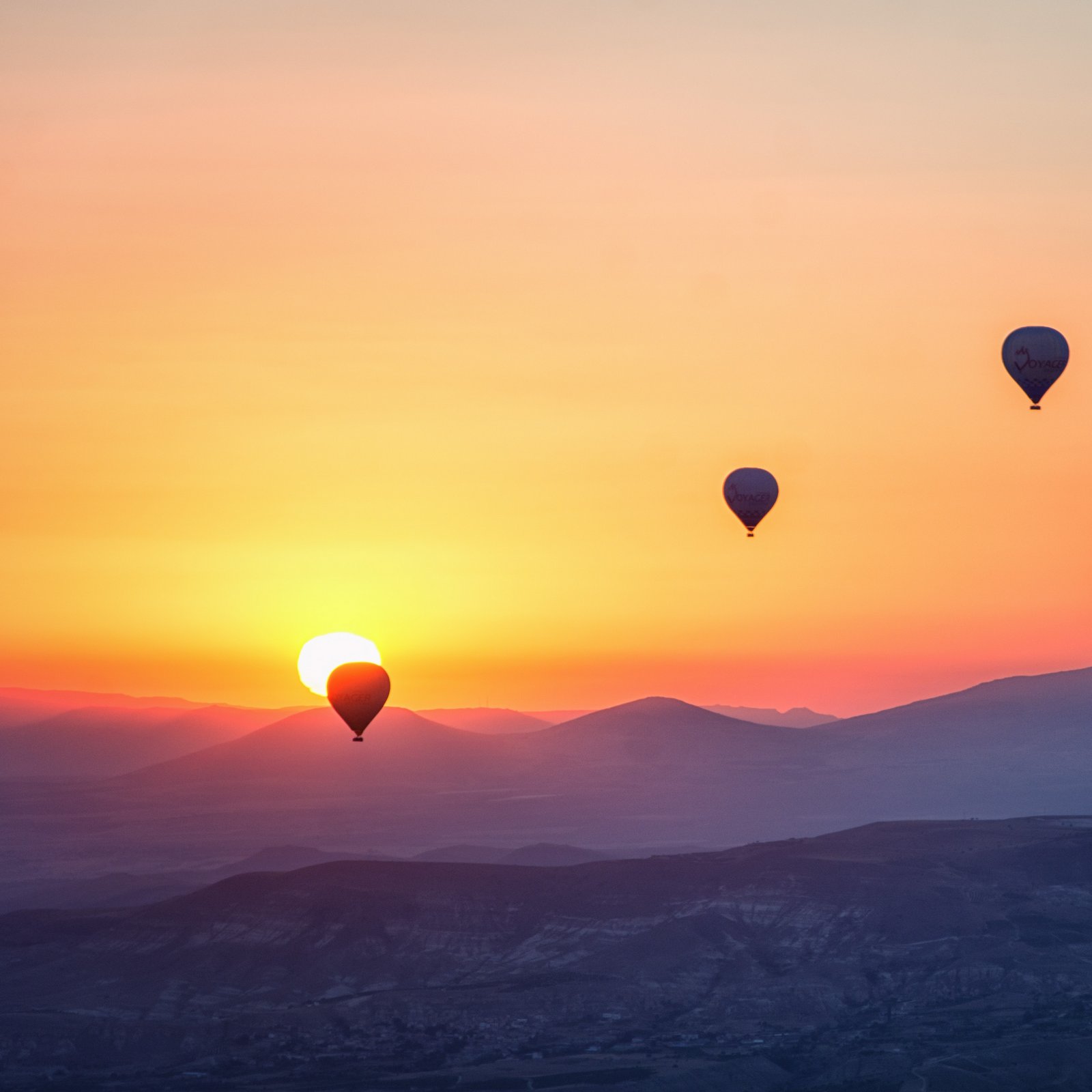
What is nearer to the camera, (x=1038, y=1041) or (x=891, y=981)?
(x=1038, y=1041)

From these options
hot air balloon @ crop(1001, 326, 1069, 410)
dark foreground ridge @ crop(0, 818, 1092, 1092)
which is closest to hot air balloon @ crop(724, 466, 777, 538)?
hot air balloon @ crop(1001, 326, 1069, 410)

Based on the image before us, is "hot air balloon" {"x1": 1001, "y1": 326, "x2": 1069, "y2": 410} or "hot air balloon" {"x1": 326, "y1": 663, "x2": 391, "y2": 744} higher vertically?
"hot air balloon" {"x1": 1001, "y1": 326, "x2": 1069, "y2": 410}

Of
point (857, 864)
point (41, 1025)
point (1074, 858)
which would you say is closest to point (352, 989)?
point (41, 1025)

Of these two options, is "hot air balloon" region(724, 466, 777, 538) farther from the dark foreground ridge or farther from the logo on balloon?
the dark foreground ridge

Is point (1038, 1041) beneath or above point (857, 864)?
beneath

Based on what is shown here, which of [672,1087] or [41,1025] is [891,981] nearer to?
[672,1087]

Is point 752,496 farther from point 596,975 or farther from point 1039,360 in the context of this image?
point 596,975

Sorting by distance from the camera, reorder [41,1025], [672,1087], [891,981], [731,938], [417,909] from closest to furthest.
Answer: [672,1087] < [41,1025] < [891,981] < [731,938] < [417,909]
